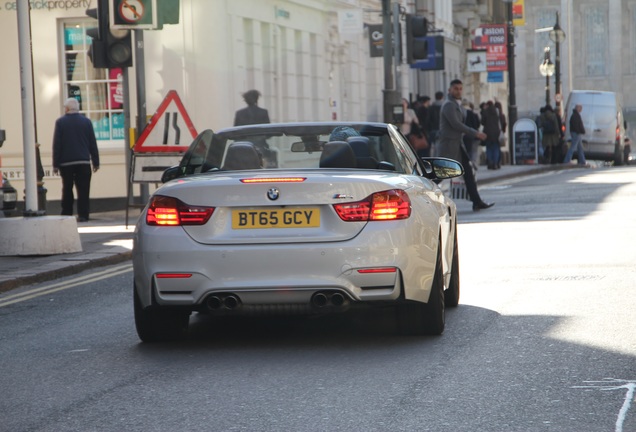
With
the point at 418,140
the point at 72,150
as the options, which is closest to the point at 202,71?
the point at 418,140

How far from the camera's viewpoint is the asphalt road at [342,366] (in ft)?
21.5

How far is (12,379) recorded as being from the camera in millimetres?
7957

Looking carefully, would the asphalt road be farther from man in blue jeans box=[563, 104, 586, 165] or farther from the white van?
the white van

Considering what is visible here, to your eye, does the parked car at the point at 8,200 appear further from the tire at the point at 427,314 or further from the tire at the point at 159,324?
the tire at the point at 427,314

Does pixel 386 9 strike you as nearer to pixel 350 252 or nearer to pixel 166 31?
pixel 166 31

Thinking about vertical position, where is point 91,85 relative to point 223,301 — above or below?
above

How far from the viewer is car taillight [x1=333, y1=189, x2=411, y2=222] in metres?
8.37

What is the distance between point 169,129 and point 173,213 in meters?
10.5

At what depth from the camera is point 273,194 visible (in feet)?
27.5

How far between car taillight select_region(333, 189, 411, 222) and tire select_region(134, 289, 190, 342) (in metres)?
1.23

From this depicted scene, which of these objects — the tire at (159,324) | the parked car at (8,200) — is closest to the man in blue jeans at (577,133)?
the parked car at (8,200)

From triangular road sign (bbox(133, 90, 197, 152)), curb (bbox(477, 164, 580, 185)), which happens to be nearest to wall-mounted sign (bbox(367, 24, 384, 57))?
curb (bbox(477, 164, 580, 185))

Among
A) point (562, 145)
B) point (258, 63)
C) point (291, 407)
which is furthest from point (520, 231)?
point (562, 145)

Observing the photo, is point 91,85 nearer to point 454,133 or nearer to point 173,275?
point 454,133
